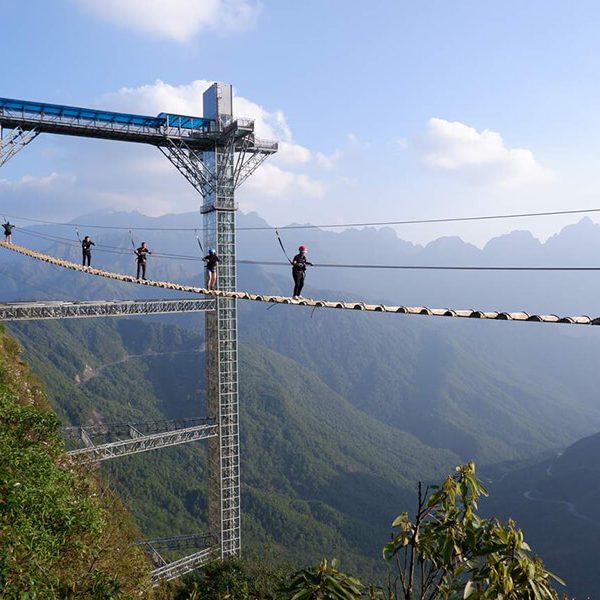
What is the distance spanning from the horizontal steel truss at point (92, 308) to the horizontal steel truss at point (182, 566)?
11.9 meters

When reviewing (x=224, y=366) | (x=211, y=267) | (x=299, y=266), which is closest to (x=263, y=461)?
(x=224, y=366)

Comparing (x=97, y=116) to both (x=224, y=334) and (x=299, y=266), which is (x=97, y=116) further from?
(x=299, y=266)

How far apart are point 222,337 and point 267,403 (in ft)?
519

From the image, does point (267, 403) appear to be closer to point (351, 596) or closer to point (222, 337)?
point (222, 337)

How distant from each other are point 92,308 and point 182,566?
13.1m

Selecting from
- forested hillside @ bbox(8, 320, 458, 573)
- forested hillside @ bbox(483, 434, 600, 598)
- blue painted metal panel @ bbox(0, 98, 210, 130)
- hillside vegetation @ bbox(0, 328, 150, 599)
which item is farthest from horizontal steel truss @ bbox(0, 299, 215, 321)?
forested hillside @ bbox(483, 434, 600, 598)

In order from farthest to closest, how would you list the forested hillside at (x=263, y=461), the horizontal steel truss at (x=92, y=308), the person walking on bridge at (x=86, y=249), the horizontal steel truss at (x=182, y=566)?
the forested hillside at (x=263, y=461), the person walking on bridge at (x=86, y=249), the horizontal steel truss at (x=182, y=566), the horizontal steel truss at (x=92, y=308)

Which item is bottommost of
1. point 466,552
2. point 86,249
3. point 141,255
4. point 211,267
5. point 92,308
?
point 466,552

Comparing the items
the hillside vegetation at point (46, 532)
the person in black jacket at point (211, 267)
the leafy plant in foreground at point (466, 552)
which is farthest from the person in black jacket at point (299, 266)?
the leafy plant in foreground at point (466, 552)

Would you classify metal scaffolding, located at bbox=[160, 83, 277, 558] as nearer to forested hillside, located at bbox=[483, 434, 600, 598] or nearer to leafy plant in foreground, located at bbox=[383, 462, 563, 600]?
leafy plant in foreground, located at bbox=[383, 462, 563, 600]

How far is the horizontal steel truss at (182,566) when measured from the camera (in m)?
22.6

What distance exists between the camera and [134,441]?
22.4m

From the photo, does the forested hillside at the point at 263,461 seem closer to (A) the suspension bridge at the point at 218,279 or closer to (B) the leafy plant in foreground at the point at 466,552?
(A) the suspension bridge at the point at 218,279

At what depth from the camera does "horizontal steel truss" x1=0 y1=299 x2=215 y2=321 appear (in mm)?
20453
